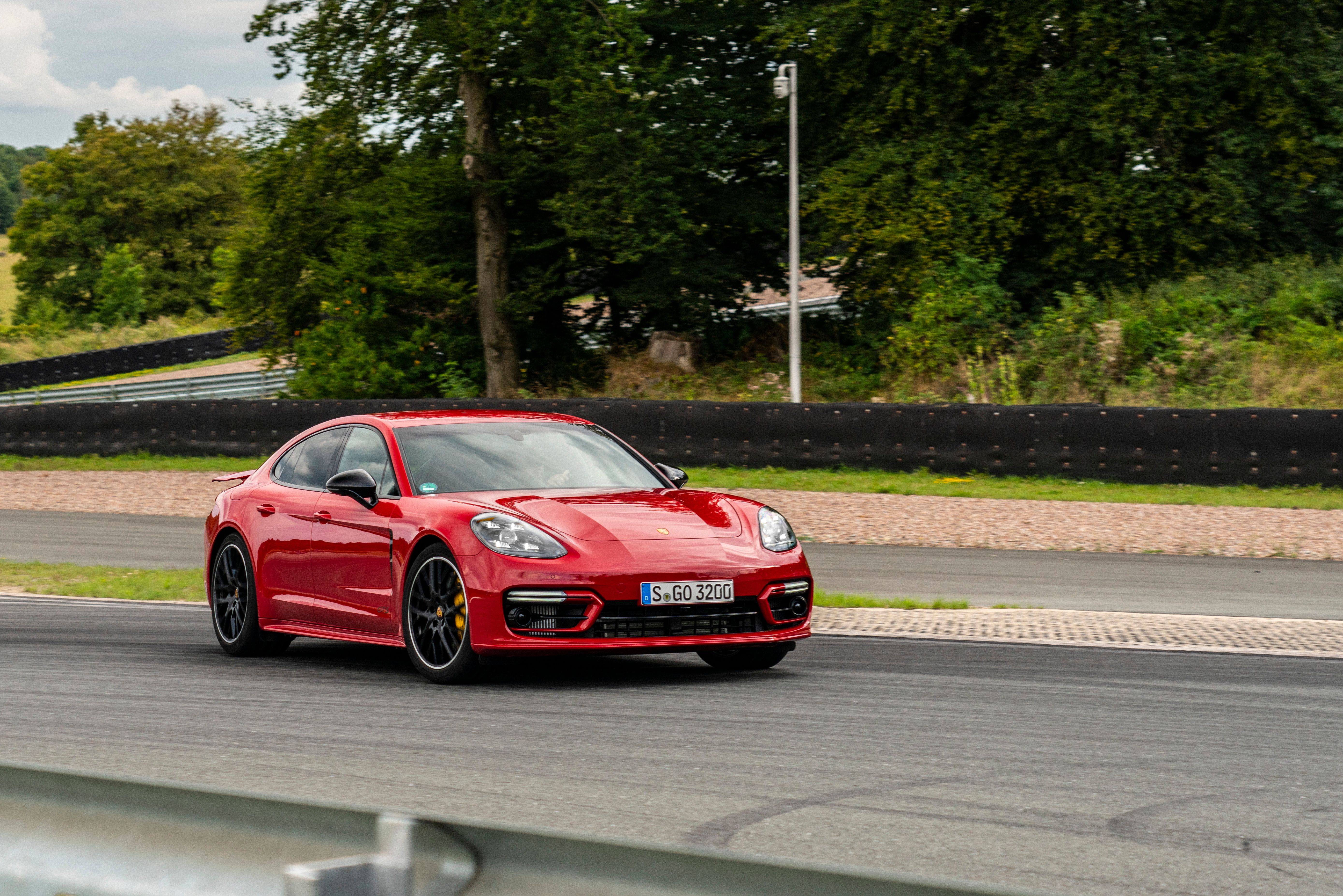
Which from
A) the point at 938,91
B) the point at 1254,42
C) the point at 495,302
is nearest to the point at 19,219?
the point at 495,302

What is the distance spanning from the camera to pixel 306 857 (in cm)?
245

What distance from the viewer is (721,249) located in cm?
3425

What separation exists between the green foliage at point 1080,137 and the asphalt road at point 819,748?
21.4 metres

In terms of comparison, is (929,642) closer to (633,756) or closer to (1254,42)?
(633,756)

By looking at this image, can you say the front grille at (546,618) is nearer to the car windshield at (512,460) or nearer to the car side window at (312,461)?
the car windshield at (512,460)

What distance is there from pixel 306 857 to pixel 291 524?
21.3 feet

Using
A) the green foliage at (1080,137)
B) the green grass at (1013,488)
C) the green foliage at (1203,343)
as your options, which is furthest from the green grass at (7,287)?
the green grass at (1013,488)

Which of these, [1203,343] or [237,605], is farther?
[1203,343]

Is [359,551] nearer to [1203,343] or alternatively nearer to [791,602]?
[791,602]

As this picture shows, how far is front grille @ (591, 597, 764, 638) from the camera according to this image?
7277 millimetres

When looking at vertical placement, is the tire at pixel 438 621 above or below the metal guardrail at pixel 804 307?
below

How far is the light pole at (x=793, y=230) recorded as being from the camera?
26188mm

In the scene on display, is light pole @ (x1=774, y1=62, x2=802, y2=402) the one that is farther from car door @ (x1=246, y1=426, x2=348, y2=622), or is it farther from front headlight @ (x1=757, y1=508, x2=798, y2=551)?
front headlight @ (x1=757, y1=508, x2=798, y2=551)

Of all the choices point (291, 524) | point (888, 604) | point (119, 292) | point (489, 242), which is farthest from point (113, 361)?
point (291, 524)
